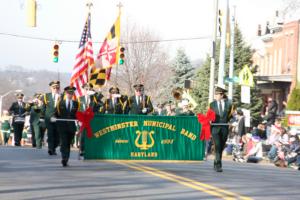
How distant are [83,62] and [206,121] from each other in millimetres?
14038

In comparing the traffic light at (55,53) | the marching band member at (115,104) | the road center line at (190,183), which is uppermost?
the traffic light at (55,53)

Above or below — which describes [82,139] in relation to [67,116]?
below

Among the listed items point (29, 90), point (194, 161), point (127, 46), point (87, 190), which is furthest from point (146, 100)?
point (29, 90)

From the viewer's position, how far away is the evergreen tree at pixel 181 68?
69.4 meters

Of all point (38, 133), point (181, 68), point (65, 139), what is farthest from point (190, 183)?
point (181, 68)

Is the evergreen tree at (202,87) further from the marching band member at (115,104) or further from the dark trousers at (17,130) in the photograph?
the marching band member at (115,104)

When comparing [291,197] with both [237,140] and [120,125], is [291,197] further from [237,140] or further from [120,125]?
[237,140]

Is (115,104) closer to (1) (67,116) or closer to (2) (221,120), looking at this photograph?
(1) (67,116)

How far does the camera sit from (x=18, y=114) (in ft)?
96.4

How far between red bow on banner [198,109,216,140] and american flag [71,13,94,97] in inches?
410

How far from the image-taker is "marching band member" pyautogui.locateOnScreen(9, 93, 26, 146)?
29.0 meters

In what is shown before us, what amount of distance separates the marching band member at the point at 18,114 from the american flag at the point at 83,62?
2.00m

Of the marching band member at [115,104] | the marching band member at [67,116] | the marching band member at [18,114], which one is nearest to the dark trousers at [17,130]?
the marching band member at [18,114]

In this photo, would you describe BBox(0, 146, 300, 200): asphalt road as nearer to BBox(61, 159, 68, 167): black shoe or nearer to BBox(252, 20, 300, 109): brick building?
BBox(61, 159, 68, 167): black shoe
